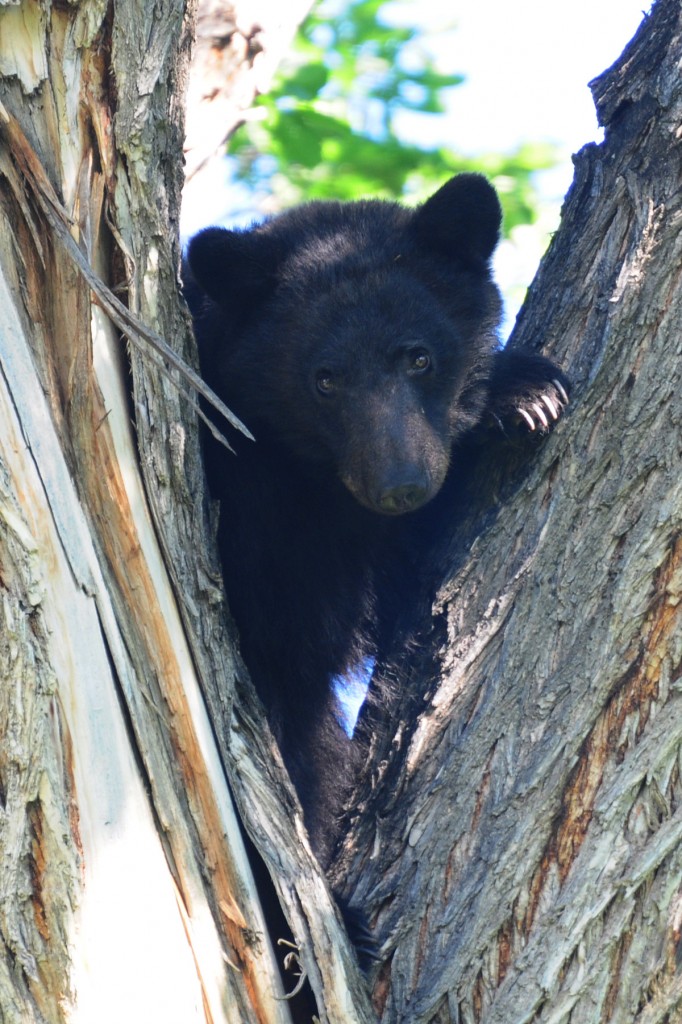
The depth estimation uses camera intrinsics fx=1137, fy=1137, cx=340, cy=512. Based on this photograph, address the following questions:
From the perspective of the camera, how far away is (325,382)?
16.4ft

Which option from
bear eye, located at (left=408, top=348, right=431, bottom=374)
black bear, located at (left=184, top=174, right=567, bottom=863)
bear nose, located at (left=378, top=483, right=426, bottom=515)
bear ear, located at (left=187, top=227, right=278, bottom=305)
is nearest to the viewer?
bear nose, located at (left=378, top=483, right=426, bottom=515)

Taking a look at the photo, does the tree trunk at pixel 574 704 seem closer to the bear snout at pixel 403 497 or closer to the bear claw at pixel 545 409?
the bear claw at pixel 545 409

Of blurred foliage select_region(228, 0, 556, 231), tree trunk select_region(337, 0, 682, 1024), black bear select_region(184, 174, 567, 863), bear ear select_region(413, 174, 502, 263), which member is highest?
blurred foliage select_region(228, 0, 556, 231)

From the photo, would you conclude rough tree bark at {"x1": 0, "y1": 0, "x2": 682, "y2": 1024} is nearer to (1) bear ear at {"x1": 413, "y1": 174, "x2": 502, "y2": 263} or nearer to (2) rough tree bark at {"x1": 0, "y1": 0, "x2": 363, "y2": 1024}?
(2) rough tree bark at {"x1": 0, "y1": 0, "x2": 363, "y2": 1024}

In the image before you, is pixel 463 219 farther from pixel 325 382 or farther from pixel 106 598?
pixel 106 598

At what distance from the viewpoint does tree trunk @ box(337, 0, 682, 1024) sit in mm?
2908

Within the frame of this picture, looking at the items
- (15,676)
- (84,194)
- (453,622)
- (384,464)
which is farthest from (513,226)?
(15,676)

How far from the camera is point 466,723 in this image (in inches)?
139

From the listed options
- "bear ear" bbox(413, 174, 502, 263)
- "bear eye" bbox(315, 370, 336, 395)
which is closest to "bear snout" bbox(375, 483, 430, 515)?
"bear eye" bbox(315, 370, 336, 395)

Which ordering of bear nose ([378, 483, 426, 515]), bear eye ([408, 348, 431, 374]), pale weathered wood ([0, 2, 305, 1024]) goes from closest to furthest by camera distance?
pale weathered wood ([0, 2, 305, 1024]), bear nose ([378, 483, 426, 515]), bear eye ([408, 348, 431, 374])

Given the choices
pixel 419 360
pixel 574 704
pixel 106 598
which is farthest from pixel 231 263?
pixel 574 704

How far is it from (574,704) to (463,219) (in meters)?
2.76

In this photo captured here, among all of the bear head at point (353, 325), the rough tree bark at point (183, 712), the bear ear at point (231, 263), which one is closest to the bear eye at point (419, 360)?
the bear head at point (353, 325)

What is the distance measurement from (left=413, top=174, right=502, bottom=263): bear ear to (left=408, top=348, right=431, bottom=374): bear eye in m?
0.65
